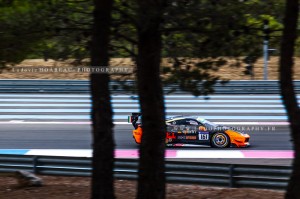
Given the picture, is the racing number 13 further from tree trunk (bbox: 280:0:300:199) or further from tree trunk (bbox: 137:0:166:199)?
tree trunk (bbox: 280:0:300:199)

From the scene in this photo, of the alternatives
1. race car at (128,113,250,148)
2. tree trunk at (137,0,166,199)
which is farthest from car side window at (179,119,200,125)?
tree trunk at (137,0,166,199)

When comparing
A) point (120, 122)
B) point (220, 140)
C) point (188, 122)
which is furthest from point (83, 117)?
point (220, 140)

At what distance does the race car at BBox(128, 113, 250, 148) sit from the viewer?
56.3 ft

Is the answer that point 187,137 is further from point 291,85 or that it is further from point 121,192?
point 291,85

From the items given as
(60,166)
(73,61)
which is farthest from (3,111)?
(73,61)

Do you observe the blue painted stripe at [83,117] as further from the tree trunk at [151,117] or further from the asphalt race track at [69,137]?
the tree trunk at [151,117]

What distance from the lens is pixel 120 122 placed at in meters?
23.3

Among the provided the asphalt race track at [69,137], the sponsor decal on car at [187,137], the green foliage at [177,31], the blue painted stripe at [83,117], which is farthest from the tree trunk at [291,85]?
the blue painted stripe at [83,117]

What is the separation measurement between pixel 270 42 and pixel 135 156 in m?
7.97

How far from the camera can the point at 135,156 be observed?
52.4 feet

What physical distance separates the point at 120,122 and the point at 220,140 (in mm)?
7092

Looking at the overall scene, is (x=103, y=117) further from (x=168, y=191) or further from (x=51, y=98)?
(x=51, y=98)

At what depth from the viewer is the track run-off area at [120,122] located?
16906 millimetres

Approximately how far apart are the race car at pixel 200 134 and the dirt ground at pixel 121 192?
6.49 m
